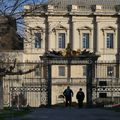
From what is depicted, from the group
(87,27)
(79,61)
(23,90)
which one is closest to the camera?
(79,61)

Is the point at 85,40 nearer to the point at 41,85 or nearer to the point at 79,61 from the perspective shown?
the point at 41,85

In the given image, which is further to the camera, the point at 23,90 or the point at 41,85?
the point at 23,90

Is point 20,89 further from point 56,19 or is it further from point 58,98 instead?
point 56,19

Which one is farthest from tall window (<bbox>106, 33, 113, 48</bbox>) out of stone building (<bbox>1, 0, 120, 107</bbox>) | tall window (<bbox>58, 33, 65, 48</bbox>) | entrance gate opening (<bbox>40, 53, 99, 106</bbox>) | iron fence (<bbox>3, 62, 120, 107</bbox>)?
entrance gate opening (<bbox>40, 53, 99, 106</bbox>)

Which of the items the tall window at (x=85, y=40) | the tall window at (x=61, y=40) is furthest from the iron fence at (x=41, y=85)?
the tall window at (x=85, y=40)

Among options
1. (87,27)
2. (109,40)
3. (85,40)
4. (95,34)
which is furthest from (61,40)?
(109,40)

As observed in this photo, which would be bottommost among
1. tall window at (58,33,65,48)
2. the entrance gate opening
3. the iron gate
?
the iron gate

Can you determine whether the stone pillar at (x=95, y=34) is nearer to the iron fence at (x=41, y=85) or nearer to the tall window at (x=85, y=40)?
the tall window at (x=85, y=40)

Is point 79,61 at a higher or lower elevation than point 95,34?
lower

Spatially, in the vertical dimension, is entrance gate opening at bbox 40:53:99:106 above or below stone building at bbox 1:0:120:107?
below

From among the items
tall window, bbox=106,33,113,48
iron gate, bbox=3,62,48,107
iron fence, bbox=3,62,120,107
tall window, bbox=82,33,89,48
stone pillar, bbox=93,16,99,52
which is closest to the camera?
iron gate, bbox=3,62,48,107

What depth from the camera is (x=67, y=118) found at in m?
29.1

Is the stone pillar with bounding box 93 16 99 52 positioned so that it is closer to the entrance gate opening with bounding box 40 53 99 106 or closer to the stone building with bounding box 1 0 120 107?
the stone building with bounding box 1 0 120 107

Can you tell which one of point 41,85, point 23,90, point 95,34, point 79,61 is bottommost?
point 23,90
